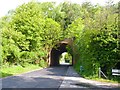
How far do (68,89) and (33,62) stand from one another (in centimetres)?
2518

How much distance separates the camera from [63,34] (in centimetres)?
4381

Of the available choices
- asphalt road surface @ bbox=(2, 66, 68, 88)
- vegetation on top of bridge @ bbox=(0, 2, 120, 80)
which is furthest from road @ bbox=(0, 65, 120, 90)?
vegetation on top of bridge @ bbox=(0, 2, 120, 80)

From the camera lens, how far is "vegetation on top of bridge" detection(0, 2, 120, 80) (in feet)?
58.7

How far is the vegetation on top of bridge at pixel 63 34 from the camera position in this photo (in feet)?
58.7

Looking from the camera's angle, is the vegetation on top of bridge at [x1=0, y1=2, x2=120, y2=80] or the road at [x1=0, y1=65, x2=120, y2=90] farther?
the vegetation on top of bridge at [x1=0, y1=2, x2=120, y2=80]

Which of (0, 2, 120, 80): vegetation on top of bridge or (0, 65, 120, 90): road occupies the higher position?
(0, 2, 120, 80): vegetation on top of bridge

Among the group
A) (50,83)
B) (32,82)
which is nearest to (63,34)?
(32,82)

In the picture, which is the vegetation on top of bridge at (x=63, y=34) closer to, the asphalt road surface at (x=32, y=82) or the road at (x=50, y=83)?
the road at (x=50, y=83)

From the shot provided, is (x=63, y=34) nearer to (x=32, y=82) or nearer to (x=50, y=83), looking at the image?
(x=32, y=82)

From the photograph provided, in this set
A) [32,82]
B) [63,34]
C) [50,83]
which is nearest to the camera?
[50,83]

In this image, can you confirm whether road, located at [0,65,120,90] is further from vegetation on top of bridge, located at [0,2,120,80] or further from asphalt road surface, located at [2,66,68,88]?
vegetation on top of bridge, located at [0,2,120,80]

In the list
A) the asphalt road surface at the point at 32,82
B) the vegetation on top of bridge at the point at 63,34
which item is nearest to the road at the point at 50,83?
the asphalt road surface at the point at 32,82

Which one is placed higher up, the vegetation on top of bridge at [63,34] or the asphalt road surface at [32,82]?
the vegetation on top of bridge at [63,34]

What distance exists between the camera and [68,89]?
12750 millimetres
